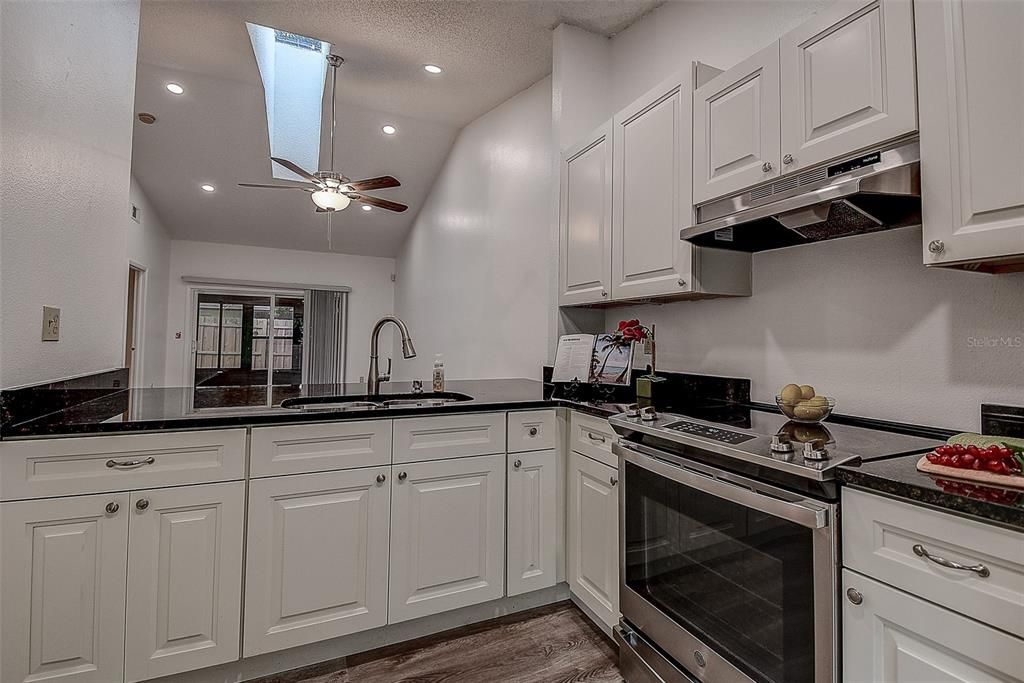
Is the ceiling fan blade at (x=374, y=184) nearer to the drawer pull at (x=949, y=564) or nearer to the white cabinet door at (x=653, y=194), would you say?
the white cabinet door at (x=653, y=194)

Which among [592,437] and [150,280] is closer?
[592,437]

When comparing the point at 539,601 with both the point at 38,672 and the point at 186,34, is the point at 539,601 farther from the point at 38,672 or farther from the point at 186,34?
the point at 186,34

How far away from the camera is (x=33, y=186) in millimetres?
1544

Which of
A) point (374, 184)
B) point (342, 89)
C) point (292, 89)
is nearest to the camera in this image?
point (374, 184)

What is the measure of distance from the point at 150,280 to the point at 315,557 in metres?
5.34

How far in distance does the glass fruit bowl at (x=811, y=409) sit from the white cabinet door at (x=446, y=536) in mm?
1132

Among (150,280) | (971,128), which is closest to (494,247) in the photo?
(971,128)

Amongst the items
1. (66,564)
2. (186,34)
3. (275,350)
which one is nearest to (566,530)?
(66,564)

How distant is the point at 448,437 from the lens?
2.03 m

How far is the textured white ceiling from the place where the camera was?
2.89 m

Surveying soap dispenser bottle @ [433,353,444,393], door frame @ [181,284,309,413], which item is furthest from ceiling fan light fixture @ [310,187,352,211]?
door frame @ [181,284,309,413]

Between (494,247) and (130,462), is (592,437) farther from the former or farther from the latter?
(494,247)

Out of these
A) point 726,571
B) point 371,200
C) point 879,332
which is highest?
point 371,200

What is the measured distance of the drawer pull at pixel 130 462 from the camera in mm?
1522
